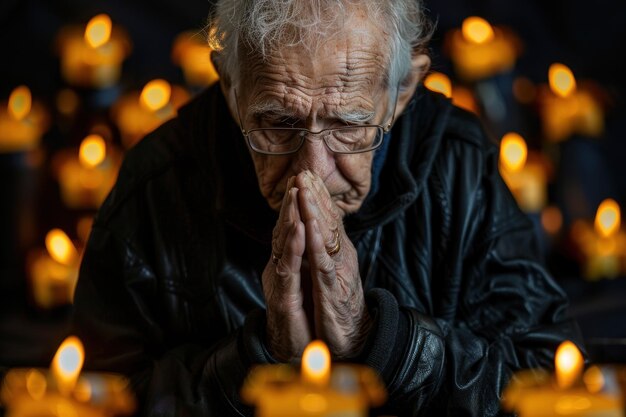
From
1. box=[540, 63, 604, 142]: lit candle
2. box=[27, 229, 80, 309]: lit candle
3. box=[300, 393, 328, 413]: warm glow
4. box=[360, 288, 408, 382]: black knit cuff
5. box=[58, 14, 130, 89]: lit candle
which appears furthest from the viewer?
box=[58, 14, 130, 89]: lit candle

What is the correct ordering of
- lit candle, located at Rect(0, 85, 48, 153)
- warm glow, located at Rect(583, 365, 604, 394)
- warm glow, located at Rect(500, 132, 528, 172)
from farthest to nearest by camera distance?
lit candle, located at Rect(0, 85, 48, 153) → warm glow, located at Rect(500, 132, 528, 172) → warm glow, located at Rect(583, 365, 604, 394)

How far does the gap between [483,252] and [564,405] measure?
3.37 feet

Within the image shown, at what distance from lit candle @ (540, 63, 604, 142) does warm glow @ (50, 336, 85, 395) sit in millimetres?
2545

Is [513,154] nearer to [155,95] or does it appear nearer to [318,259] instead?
[155,95]

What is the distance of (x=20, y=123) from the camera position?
3979 mm

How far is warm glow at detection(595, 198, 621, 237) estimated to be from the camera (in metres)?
3.78

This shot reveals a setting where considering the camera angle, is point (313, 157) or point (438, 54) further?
point (438, 54)

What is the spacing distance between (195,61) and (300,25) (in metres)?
2.11

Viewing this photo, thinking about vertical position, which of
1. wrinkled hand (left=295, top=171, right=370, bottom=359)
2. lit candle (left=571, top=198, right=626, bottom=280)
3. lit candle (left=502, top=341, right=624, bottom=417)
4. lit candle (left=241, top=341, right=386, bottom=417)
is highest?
lit candle (left=241, top=341, right=386, bottom=417)

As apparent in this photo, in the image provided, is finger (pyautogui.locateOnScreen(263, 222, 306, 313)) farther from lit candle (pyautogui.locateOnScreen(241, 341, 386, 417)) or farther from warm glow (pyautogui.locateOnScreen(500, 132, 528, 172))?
warm glow (pyautogui.locateOnScreen(500, 132, 528, 172))

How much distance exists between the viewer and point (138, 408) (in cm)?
228

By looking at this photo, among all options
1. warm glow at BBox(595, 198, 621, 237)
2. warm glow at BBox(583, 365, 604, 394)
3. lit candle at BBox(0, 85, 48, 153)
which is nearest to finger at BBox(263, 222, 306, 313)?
warm glow at BBox(583, 365, 604, 394)

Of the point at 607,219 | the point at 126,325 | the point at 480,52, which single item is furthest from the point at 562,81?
the point at 126,325

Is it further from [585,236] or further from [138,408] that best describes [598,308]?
[138,408]
